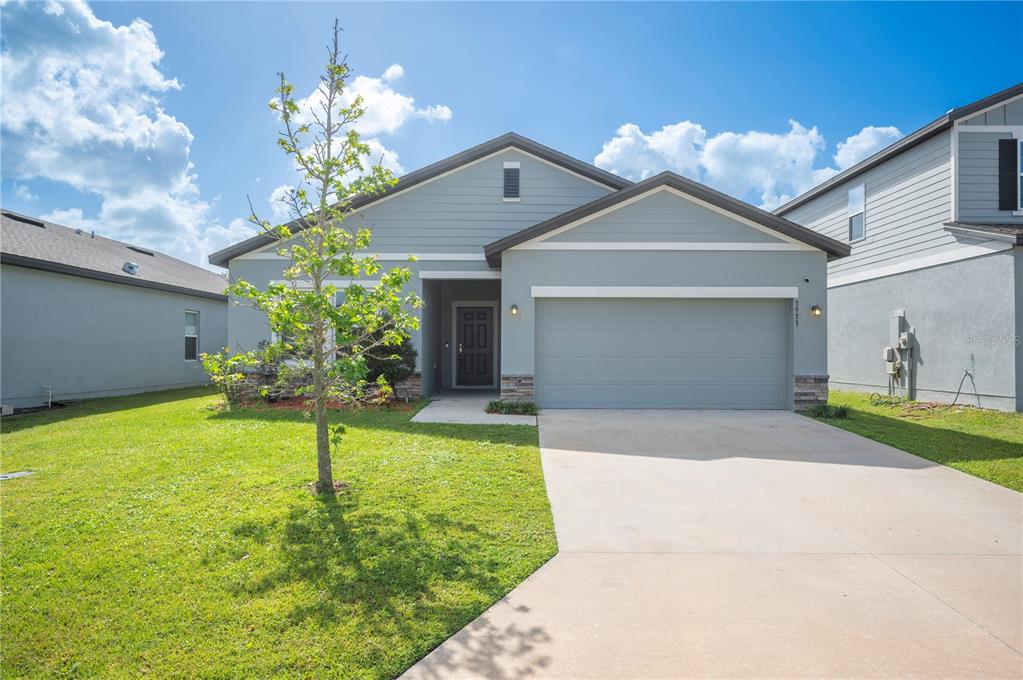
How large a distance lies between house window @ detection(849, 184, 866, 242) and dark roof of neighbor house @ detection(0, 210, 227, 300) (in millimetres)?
19086

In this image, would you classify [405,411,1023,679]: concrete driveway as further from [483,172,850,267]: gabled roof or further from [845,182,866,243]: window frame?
[845,182,866,243]: window frame

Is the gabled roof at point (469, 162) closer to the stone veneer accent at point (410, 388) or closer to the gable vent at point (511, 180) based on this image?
the gable vent at point (511, 180)

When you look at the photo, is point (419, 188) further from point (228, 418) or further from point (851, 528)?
point (851, 528)

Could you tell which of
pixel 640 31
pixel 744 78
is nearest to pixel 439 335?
pixel 640 31

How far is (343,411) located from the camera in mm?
9930

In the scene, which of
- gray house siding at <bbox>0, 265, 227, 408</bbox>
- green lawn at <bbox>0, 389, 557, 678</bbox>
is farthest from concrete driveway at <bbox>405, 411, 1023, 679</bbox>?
gray house siding at <bbox>0, 265, 227, 408</bbox>

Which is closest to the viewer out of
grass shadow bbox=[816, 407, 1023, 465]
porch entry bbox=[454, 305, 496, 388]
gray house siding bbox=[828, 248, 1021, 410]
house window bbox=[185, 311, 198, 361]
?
grass shadow bbox=[816, 407, 1023, 465]

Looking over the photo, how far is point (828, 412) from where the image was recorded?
936 centimetres

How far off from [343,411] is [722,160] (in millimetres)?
14505

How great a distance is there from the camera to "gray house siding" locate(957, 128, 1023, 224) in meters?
10.8

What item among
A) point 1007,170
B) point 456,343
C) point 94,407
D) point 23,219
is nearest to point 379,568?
point 456,343

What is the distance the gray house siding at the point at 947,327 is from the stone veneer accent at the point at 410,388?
38.1 feet

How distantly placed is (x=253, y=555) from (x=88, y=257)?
13.4 metres

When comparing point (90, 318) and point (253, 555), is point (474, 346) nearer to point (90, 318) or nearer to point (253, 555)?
point (90, 318)
